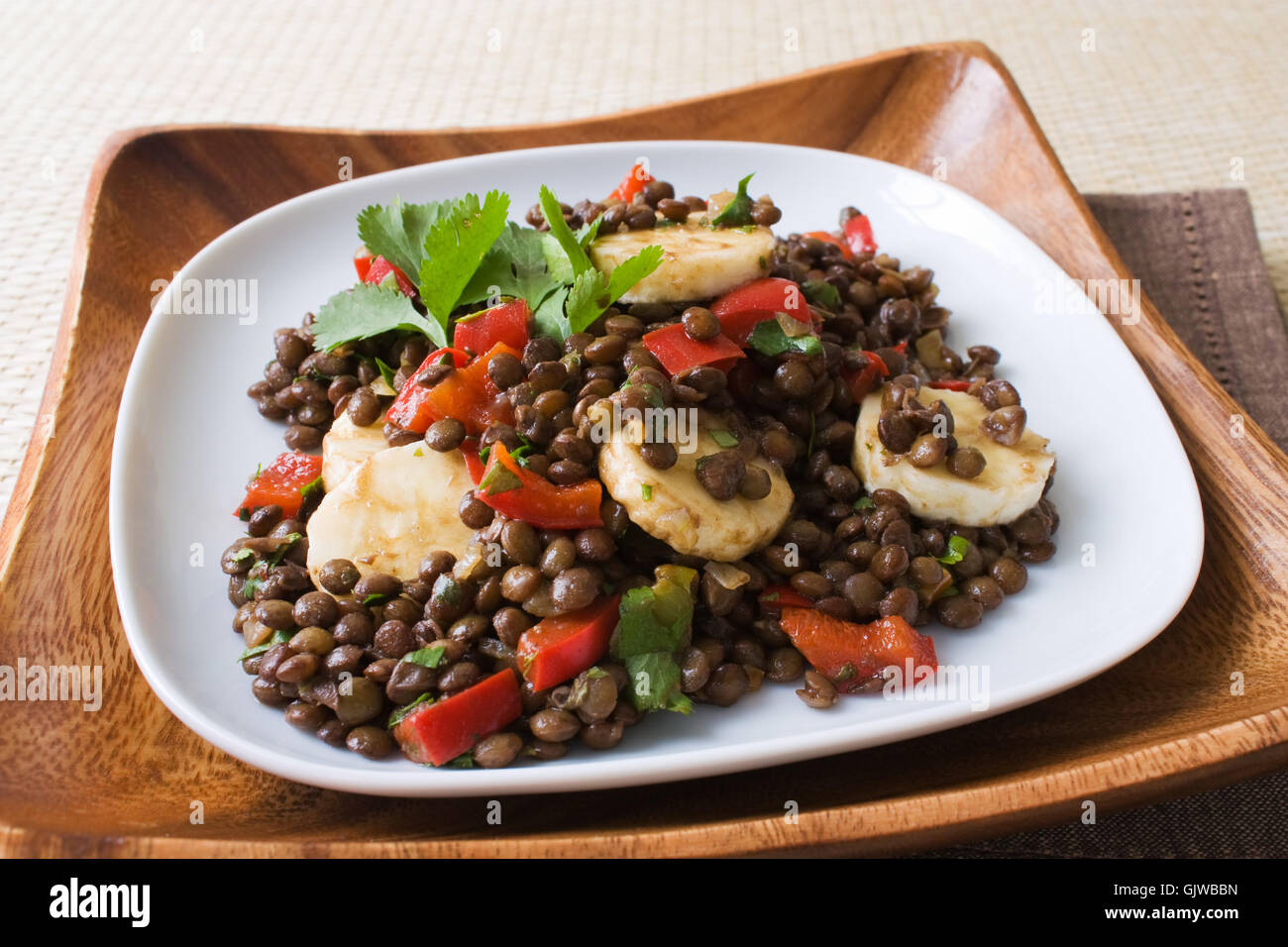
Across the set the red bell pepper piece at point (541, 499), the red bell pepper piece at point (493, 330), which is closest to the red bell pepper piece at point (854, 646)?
the red bell pepper piece at point (541, 499)

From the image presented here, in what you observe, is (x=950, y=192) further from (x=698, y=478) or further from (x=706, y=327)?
(x=698, y=478)

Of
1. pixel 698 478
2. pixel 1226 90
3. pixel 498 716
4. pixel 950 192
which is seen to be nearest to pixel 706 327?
pixel 698 478

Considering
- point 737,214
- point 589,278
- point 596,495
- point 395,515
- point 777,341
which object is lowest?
point 395,515

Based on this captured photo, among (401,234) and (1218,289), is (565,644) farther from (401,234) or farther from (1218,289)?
(1218,289)

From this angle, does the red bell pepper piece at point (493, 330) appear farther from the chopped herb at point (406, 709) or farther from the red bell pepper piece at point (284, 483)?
the chopped herb at point (406, 709)

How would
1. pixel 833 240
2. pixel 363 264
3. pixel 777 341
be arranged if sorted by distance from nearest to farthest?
pixel 777 341, pixel 363 264, pixel 833 240

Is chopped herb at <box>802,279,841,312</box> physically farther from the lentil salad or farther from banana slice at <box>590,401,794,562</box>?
banana slice at <box>590,401,794,562</box>

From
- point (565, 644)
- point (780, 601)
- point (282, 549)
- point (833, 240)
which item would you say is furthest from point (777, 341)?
point (282, 549)
